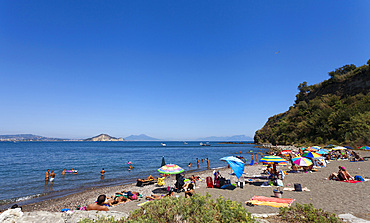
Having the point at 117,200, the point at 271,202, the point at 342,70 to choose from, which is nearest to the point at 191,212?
the point at 271,202

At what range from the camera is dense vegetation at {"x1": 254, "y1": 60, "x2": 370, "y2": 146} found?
37250 millimetres

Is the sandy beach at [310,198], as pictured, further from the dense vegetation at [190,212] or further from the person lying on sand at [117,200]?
the dense vegetation at [190,212]

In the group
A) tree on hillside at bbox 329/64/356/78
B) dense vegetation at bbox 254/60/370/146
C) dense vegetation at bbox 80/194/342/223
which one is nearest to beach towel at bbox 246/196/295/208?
dense vegetation at bbox 80/194/342/223

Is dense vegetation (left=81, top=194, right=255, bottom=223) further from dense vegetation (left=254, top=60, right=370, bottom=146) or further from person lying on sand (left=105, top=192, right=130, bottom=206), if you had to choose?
dense vegetation (left=254, top=60, right=370, bottom=146)

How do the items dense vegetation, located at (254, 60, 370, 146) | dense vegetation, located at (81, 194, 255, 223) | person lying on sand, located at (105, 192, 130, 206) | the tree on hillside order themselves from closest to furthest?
1. dense vegetation, located at (81, 194, 255, 223)
2. person lying on sand, located at (105, 192, 130, 206)
3. dense vegetation, located at (254, 60, 370, 146)
4. the tree on hillside

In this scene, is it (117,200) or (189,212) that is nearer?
(189,212)

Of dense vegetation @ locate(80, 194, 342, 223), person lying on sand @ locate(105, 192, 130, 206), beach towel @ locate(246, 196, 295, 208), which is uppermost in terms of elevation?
dense vegetation @ locate(80, 194, 342, 223)

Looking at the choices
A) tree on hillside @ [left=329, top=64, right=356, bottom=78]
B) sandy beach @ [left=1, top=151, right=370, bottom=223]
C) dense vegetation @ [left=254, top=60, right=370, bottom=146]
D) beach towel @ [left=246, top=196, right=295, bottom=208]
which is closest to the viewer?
sandy beach @ [left=1, top=151, right=370, bottom=223]

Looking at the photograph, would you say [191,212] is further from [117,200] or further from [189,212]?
[117,200]

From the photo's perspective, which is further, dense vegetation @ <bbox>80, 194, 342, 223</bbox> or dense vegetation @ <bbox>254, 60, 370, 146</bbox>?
dense vegetation @ <bbox>254, 60, 370, 146</bbox>

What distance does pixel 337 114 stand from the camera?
45375mm

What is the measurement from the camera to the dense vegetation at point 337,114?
3725 cm

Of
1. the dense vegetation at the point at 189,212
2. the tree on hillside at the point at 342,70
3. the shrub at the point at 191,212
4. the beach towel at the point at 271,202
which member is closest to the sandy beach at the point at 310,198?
the beach towel at the point at 271,202

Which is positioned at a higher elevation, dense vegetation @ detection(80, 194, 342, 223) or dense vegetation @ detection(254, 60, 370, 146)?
dense vegetation @ detection(254, 60, 370, 146)
